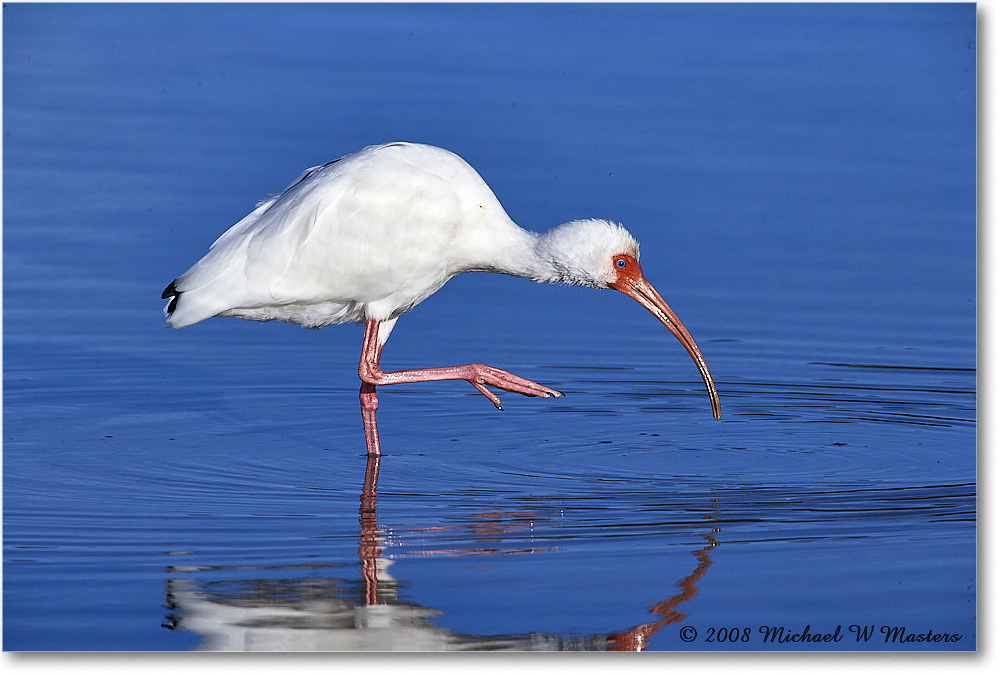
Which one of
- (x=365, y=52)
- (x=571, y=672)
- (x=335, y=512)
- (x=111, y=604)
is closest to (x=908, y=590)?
(x=571, y=672)

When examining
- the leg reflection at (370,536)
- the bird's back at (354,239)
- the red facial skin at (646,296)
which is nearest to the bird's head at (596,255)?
the red facial skin at (646,296)

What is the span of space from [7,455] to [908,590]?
14.5 feet

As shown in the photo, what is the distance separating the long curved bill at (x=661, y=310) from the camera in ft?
28.4

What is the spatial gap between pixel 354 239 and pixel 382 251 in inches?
6.0

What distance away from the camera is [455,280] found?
11547 mm

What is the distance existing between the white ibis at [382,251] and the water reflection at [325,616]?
211 centimetres

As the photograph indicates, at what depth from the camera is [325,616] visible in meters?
6.14

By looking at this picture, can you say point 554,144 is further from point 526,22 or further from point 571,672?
point 571,672

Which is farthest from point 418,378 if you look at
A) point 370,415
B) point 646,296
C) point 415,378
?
point 646,296

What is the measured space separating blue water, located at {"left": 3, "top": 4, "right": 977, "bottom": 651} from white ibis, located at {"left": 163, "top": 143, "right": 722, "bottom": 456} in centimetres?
68

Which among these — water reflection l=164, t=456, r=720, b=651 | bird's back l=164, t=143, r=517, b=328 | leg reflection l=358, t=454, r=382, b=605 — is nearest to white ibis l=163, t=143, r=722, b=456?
bird's back l=164, t=143, r=517, b=328

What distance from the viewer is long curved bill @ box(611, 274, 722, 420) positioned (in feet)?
28.4

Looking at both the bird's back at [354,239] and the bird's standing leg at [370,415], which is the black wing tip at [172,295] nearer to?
the bird's back at [354,239]

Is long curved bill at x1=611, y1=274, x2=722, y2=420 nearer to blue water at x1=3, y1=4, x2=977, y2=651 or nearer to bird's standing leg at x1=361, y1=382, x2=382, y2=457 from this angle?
blue water at x1=3, y1=4, x2=977, y2=651
